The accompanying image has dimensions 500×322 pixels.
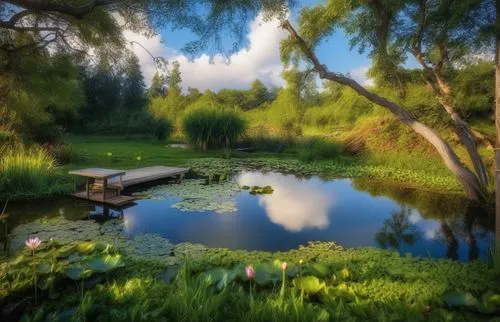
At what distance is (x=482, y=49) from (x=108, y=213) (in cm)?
803

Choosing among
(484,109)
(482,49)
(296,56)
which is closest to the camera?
(482,49)

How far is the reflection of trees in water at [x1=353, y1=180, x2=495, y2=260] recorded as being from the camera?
191 inches

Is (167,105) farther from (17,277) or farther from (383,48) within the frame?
(17,277)

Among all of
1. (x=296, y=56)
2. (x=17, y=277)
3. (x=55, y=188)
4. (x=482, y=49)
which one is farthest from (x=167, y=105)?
(x=17, y=277)

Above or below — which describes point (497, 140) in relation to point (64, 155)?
above

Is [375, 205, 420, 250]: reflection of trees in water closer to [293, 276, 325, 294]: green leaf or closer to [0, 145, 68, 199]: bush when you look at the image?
[293, 276, 325, 294]: green leaf

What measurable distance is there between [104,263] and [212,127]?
1201 centimetres

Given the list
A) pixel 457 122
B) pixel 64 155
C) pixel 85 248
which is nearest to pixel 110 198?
pixel 85 248

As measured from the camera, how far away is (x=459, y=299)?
266cm

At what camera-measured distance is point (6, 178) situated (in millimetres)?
6461

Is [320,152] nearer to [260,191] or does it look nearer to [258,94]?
[260,191]

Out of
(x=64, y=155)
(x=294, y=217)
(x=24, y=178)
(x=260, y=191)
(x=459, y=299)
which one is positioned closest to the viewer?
(x=459, y=299)

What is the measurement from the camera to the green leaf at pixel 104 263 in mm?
2989

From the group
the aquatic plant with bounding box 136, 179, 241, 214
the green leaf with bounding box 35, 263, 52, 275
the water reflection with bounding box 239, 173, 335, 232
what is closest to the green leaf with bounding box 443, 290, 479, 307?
the water reflection with bounding box 239, 173, 335, 232
